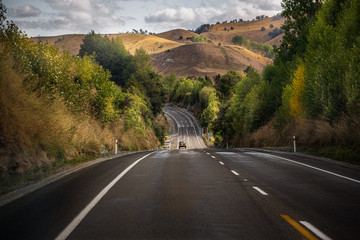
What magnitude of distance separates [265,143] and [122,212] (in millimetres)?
33352

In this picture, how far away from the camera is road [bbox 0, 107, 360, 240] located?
550cm

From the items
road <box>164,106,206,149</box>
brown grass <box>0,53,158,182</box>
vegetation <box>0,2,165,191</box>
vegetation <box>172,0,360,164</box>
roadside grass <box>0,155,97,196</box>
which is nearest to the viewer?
roadside grass <box>0,155,97,196</box>

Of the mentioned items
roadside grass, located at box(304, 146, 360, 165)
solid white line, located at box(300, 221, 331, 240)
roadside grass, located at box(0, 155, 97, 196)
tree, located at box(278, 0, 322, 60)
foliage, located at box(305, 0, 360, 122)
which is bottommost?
solid white line, located at box(300, 221, 331, 240)

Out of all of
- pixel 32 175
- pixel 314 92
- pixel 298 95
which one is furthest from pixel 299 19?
pixel 32 175

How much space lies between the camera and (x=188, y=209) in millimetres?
7137

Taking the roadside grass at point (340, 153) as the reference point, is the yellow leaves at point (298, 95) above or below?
above

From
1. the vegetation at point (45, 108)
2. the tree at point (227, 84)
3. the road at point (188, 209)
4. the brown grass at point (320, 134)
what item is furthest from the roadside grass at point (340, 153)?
the tree at point (227, 84)

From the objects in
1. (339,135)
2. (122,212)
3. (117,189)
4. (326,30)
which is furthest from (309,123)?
(122,212)

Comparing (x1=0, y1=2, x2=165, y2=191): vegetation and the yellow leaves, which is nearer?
(x1=0, y1=2, x2=165, y2=191): vegetation

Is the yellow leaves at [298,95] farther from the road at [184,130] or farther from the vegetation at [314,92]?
the road at [184,130]

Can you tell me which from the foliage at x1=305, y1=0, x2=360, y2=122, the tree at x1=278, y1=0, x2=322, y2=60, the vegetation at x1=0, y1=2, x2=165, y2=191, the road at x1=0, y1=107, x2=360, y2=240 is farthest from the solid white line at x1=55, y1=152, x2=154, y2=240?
the tree at x1=278, y1=0, x2=322, y2=60

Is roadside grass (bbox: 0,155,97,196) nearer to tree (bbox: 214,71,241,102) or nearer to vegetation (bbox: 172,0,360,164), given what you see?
vegetation (bbox: 172,0,360,164)

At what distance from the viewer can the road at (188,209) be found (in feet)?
18.1

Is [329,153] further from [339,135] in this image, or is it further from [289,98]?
[289,98]
